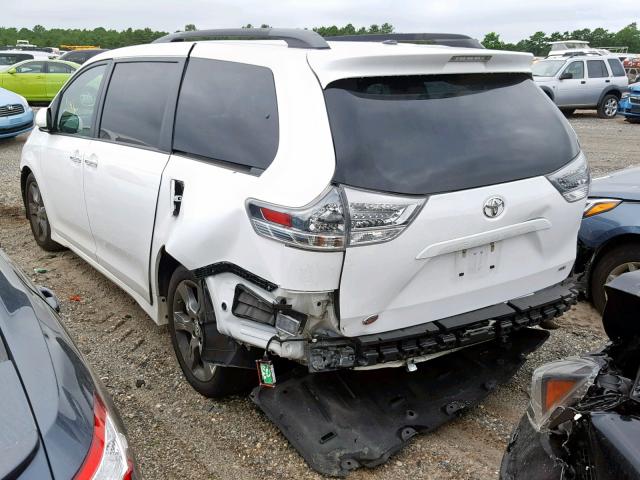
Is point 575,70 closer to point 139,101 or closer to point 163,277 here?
point 139,101

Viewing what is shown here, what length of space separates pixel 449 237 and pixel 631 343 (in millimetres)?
891

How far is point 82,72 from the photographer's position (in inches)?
187

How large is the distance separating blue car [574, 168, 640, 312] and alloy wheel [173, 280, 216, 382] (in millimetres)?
2805

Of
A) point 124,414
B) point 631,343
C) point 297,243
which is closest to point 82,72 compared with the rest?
point 124,414

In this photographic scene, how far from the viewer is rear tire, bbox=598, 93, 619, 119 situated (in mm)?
18594

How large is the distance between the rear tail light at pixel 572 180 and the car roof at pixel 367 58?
59cm

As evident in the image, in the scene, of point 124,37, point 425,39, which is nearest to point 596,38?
point 124,37

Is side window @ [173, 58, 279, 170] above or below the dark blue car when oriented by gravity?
above

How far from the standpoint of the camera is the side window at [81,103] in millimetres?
4414

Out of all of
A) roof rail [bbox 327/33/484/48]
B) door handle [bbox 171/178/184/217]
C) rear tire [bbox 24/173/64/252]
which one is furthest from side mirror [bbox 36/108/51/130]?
roof rail [bbox 327/33/484/48]

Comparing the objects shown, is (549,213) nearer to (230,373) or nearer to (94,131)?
(230,373)

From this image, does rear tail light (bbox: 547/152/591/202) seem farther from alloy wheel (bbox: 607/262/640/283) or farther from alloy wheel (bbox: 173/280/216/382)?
alloy wheel (bbox: 173/280/216/382)

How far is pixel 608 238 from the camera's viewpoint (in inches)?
167

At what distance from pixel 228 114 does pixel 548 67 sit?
58.4ft
